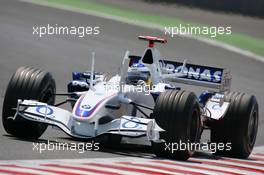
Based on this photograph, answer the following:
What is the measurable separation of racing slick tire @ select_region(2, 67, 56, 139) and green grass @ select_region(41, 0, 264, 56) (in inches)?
608

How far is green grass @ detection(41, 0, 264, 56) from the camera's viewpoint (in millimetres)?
28984

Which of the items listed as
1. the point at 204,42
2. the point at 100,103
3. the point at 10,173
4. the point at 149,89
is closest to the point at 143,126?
the point at 100,103

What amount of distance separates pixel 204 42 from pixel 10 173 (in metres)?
19.0

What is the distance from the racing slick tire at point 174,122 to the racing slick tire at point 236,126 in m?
1.63

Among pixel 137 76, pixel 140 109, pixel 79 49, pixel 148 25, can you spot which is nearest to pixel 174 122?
pixel 140 109

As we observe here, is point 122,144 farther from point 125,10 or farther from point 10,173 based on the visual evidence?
point 125,10

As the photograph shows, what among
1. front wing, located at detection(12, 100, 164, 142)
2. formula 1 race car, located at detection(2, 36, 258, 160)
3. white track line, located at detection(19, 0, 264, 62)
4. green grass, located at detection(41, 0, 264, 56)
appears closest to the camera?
front wing, located at detection(12, 100, 164, 142)

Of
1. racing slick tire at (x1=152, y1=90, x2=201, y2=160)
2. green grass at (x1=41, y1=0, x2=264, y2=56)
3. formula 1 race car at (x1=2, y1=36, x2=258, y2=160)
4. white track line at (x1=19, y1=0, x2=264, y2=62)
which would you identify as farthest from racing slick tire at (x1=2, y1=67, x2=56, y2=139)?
green grass at (x1=41, y1=0, x2=264, y2=56)

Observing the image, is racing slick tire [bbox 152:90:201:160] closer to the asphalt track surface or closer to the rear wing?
the rear wing

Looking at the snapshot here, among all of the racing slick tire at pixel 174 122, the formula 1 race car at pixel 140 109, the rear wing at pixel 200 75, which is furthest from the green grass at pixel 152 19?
the racing slick tire at pixel 174 122

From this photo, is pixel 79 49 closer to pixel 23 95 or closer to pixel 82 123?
pixel 23 95

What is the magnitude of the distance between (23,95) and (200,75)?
326cm

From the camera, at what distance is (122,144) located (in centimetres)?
1354

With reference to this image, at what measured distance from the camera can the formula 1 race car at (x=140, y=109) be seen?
12.3 m
